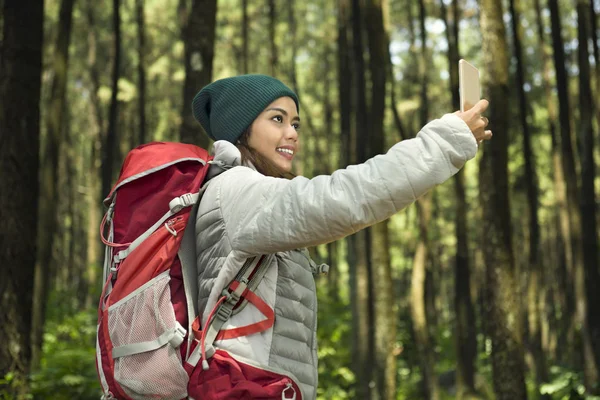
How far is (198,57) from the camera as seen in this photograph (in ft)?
29.6

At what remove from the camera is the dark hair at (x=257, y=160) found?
9.61 feet

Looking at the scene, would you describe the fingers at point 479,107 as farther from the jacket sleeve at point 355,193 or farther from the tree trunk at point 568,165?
the tree trunk at point 568,165

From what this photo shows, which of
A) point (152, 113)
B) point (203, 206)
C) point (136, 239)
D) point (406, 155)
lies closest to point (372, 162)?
point (406, 155)

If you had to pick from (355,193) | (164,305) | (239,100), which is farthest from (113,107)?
(355,193)

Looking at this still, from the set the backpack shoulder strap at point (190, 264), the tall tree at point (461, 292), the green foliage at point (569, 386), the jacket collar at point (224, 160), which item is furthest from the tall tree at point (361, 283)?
the backpack shoulder strap at point (190, 264)

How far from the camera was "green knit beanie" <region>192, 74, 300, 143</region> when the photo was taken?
2.89m

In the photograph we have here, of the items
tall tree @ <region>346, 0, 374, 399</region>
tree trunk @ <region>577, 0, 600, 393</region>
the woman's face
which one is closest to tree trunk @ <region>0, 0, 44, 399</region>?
the woman's face

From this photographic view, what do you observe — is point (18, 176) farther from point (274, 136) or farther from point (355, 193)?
point (355, 193)

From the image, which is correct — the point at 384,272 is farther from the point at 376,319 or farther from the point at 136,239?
the point at 136,239

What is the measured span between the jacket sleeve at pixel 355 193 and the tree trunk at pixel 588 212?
11692 mm

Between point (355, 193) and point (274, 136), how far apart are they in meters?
0.62

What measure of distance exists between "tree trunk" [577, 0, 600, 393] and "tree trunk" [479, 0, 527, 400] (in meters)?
4.73

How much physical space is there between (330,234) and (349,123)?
1473 centimetres

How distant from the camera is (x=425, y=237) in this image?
18047 millimetres
